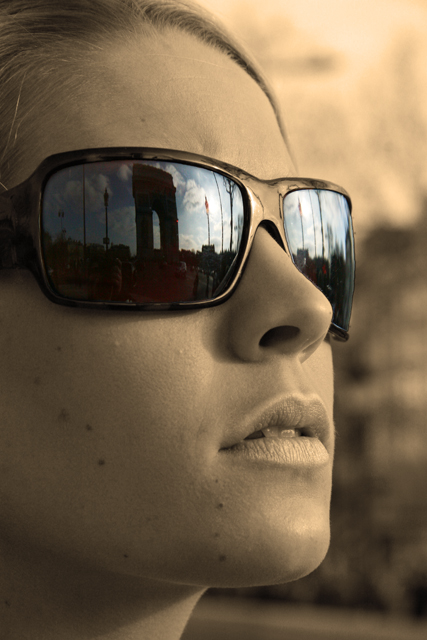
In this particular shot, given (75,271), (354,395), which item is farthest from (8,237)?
(354,395)

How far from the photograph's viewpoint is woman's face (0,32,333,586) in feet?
2.90

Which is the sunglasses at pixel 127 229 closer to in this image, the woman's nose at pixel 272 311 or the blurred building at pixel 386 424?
the woman's nose at pixel 272 311

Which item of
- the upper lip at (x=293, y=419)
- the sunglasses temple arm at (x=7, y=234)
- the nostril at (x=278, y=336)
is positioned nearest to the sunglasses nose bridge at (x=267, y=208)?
the nostril at (x=278, y=336)

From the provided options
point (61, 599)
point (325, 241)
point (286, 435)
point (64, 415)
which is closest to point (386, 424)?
point (325, 241)

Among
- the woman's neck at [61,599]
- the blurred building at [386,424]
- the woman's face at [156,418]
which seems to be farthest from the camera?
the blurred building at [386,424]

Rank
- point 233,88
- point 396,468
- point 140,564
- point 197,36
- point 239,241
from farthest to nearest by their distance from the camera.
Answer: point 396,468, point 197,36, point 233,88, point 239,241, point 140,564

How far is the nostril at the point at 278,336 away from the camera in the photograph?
0.98m

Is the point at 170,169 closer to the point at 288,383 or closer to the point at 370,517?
the point at 288,383

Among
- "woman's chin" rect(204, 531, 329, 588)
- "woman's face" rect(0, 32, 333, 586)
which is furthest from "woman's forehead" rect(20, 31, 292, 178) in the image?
"woman's chin" rect(204, 531, 329, 588)

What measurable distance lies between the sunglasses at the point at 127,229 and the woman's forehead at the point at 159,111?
77mm

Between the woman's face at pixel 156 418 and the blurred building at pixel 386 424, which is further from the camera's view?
the blurred building at pixel 386 424

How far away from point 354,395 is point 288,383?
4.06 m

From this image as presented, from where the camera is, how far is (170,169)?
3.12 feet

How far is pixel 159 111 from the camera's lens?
1.03 meters
